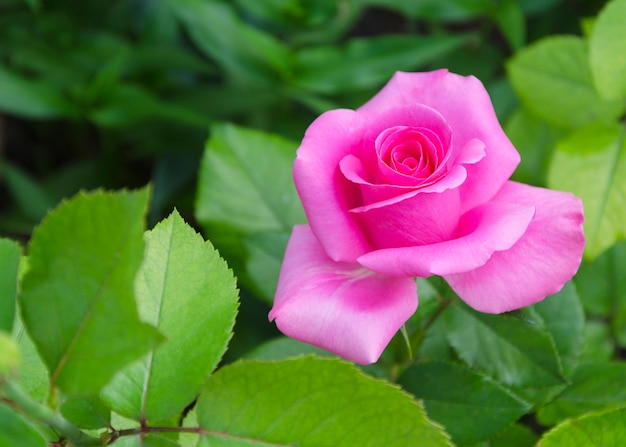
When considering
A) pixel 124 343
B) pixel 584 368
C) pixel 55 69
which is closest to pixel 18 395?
pixel 124 343

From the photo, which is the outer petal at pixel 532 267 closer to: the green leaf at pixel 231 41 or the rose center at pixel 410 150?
the rose center at pixel 410 150

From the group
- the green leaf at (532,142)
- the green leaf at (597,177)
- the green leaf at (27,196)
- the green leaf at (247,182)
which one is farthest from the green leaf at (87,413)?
the green leaf at (27,196)

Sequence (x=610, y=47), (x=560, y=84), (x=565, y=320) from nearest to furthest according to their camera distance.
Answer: (x=565, y=320)
(x=610, y=47)
(x=560, y=84)

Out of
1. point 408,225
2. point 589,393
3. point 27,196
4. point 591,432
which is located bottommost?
point 27,196

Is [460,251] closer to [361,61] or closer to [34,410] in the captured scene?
[34,410]

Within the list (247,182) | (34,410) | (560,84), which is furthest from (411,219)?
(560,84)
